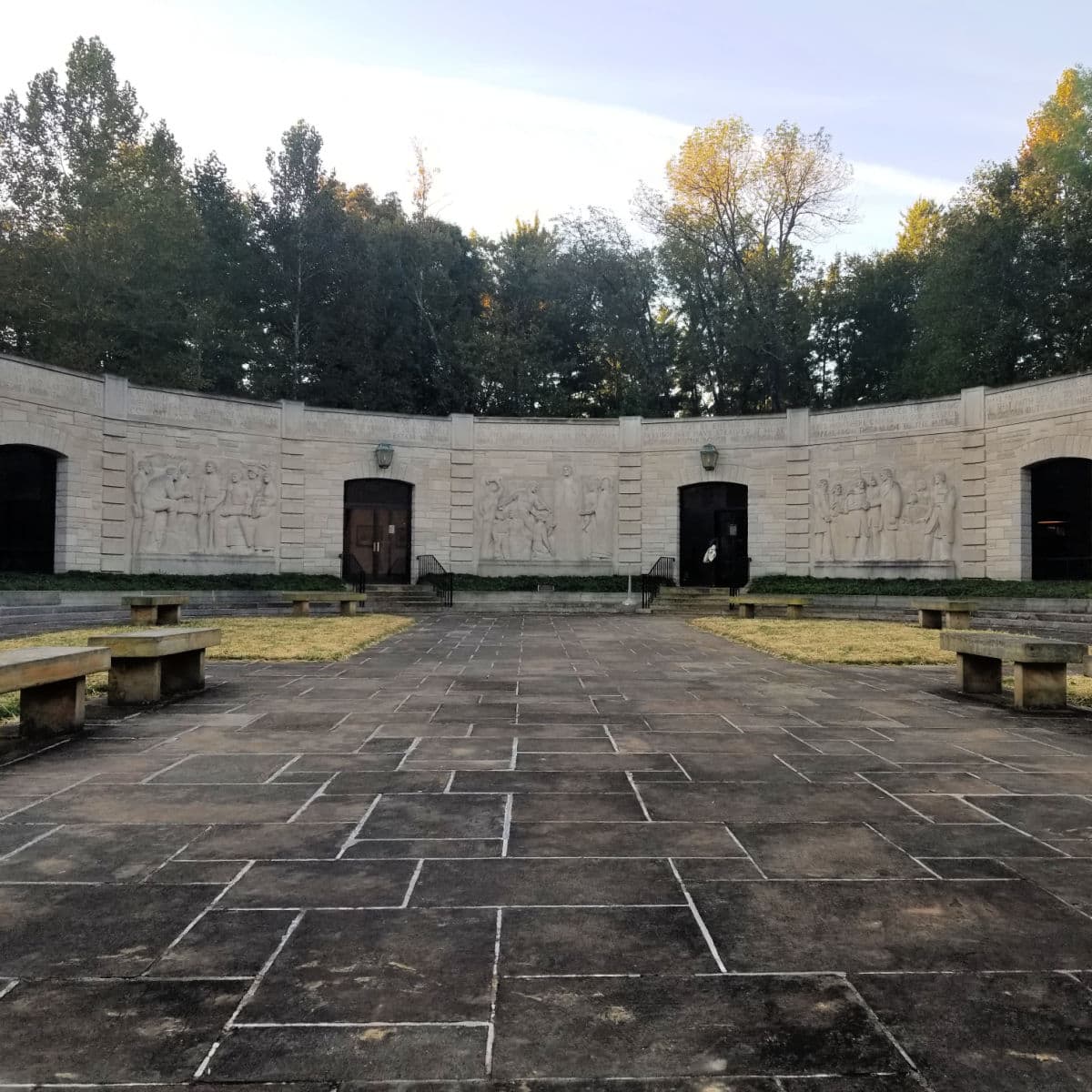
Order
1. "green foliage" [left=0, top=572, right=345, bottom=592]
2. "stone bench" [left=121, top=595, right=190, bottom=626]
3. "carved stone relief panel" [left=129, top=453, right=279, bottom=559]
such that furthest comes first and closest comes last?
"carved stone relief panel" [left=129, top=453, right=279, bottom=559] < "green foliage" [left=0, top=572, right=345, bottom=592] < "stone bench" [left=121, top=595, right=190, bottom=626]

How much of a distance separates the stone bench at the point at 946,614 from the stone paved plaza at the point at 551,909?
8.24 metres

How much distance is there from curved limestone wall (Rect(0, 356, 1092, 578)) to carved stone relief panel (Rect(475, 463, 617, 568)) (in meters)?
0.05

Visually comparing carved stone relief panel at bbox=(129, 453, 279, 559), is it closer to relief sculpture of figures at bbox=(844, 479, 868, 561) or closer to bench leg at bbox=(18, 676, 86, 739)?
relief sculpture of figures at bbox=(844, 479, 868, 561)

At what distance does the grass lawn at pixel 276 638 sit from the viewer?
8320 millimetres

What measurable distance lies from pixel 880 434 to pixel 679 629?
1071 centimetres

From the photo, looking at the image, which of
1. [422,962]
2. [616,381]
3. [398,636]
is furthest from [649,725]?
[616,381]

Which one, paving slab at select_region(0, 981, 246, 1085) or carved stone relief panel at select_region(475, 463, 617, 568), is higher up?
carved stone relief panel at select_region(475, 463, 617, 568)

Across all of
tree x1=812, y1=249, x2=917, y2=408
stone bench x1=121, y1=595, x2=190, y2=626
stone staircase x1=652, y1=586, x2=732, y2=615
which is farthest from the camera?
tree x1=812, y1=249, x2=917, y2=408

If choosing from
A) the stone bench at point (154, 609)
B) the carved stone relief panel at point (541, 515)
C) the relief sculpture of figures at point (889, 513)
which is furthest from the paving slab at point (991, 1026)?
the carved stone relief panel at point (541, 515)

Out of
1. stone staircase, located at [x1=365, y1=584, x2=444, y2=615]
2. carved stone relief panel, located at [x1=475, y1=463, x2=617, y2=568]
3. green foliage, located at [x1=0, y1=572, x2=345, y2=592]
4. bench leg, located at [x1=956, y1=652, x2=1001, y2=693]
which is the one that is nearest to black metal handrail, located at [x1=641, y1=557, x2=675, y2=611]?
carved stone relief panel, located at [x1=475, y1=463, x2=617, y2=568]

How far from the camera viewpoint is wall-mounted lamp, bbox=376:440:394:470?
21.9 meters

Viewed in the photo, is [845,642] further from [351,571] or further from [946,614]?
[351,571]

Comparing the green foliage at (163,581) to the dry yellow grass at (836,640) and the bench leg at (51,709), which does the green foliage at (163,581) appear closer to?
the dry yellow grass at (836,640)

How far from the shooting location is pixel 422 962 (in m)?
2.03
